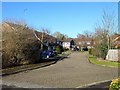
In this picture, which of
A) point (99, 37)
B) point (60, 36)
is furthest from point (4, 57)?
point (60, 36)

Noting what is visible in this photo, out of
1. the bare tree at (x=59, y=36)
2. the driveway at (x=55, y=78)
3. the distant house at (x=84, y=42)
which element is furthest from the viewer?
the bare tree at (x=59, y=36)

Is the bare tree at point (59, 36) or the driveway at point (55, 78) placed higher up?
the bare tree at point (59, 36)

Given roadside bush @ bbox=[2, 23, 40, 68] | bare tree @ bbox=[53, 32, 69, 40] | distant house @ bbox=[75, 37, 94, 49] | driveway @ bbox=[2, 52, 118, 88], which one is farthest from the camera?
bare tree @ bbox=[53, 32, 69, 40]

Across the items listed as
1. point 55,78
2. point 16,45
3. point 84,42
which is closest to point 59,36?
point 84,42

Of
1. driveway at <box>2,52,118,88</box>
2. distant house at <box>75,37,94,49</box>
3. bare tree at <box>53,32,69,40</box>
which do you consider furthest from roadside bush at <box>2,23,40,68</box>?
bare tree at <box>53,32,69,40</box>

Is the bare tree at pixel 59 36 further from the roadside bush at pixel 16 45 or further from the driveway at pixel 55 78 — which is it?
the driveway at pixel 55 78

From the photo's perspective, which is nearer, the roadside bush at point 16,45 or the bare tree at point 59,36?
the roadside bush at point 16,45

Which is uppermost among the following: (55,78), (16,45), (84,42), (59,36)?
(59,36)

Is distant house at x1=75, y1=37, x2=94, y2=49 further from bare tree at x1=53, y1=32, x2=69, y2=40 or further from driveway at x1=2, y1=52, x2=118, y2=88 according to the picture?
driveway at x1=2, y1=52, x2=118, y2=88

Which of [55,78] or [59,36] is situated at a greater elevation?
[59,36]

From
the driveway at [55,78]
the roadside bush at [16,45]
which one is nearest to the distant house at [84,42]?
the roadside bush at [16,45]

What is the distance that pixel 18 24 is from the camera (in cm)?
2814

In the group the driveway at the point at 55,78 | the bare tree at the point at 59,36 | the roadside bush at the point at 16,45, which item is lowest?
the driveway at the point at 55,78

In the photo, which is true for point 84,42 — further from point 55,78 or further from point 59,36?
point 55,78
